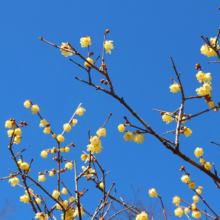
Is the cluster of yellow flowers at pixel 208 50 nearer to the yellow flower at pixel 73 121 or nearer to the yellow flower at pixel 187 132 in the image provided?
the yellow flower at pixel 187 132

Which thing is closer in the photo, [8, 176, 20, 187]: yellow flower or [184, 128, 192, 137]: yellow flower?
[184, 128, 192, 137]: yellow flower

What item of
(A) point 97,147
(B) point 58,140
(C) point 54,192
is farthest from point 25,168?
(A) point 97,147

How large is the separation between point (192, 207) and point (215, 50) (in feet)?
6.39

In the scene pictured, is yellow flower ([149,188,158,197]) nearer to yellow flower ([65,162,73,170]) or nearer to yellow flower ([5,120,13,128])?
yellow flower ([65,162,73,170])

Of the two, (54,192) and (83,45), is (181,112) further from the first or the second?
(54,192)

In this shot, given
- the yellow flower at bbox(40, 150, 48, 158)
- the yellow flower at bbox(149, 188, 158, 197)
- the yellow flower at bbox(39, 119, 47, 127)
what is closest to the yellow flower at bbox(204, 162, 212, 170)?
the yellow flower at bbox(149, 188, 158, 197)

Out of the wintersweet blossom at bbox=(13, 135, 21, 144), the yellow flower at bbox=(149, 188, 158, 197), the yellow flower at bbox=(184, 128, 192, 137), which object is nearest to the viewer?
the yellow flower at bbox=(184, 128, 192, 137)

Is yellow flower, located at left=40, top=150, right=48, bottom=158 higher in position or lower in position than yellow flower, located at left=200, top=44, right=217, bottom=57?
higher

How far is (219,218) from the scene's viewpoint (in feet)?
9.48

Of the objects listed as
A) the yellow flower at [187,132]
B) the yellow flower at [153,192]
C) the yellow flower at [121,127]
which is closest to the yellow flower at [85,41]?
the yellow flower at [121,127]

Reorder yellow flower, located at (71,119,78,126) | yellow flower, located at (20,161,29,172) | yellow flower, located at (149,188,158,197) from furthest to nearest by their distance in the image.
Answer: yellow flower, located at (71,119,78,126)
yellow flower, located at (149,188,158,197)
yellow flower, located at (20,161,29,172)

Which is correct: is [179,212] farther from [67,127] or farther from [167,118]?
[67,127]

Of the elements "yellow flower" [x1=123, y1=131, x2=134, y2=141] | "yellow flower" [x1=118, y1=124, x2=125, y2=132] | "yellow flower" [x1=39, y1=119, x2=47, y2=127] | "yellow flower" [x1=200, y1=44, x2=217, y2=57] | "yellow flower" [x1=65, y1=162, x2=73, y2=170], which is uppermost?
"yellow flower" [x1=39, y1=119, x2=47, y2=127]

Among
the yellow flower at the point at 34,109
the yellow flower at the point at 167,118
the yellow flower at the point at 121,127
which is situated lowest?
the yellow flower at the point at 167,118
